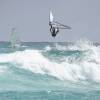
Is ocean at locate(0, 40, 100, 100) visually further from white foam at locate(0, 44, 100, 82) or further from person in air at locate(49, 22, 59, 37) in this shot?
person in air at locate(49, 22, 59, 37)

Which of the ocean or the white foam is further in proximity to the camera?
the white foam

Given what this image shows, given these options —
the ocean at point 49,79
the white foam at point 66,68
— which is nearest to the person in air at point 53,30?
the ocean at point 49,79

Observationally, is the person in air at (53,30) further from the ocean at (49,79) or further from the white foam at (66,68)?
the white foam at (66,68)

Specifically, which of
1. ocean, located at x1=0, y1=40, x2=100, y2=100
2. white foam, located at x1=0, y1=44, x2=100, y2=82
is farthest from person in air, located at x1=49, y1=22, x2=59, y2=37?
white foam, located at x1=0, y1=44, x2=100, y2=82

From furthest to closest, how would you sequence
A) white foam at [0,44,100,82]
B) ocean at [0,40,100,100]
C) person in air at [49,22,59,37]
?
white foam at [0,44,100,82] < ocean at [0,40,100,100] < person in air at [49,22,59,37]

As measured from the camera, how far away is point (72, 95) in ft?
63.1

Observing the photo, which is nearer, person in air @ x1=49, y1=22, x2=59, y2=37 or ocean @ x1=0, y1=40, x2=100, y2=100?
person in air @ x1=49, y1=22, x2=59, y2=37

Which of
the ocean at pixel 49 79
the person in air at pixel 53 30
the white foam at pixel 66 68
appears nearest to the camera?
the person in air at pixel 53 30

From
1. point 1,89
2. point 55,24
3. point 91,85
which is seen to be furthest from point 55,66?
point 55,24

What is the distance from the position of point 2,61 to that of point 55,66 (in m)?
3.70

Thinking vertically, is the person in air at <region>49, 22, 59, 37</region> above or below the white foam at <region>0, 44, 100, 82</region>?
above

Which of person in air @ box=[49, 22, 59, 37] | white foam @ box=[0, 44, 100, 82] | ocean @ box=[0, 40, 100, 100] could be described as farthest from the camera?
white foam @ box=[0, 44, 100, 82]

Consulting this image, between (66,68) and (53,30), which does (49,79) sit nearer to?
(66,68)

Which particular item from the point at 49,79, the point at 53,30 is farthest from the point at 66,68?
the point at 53,30
